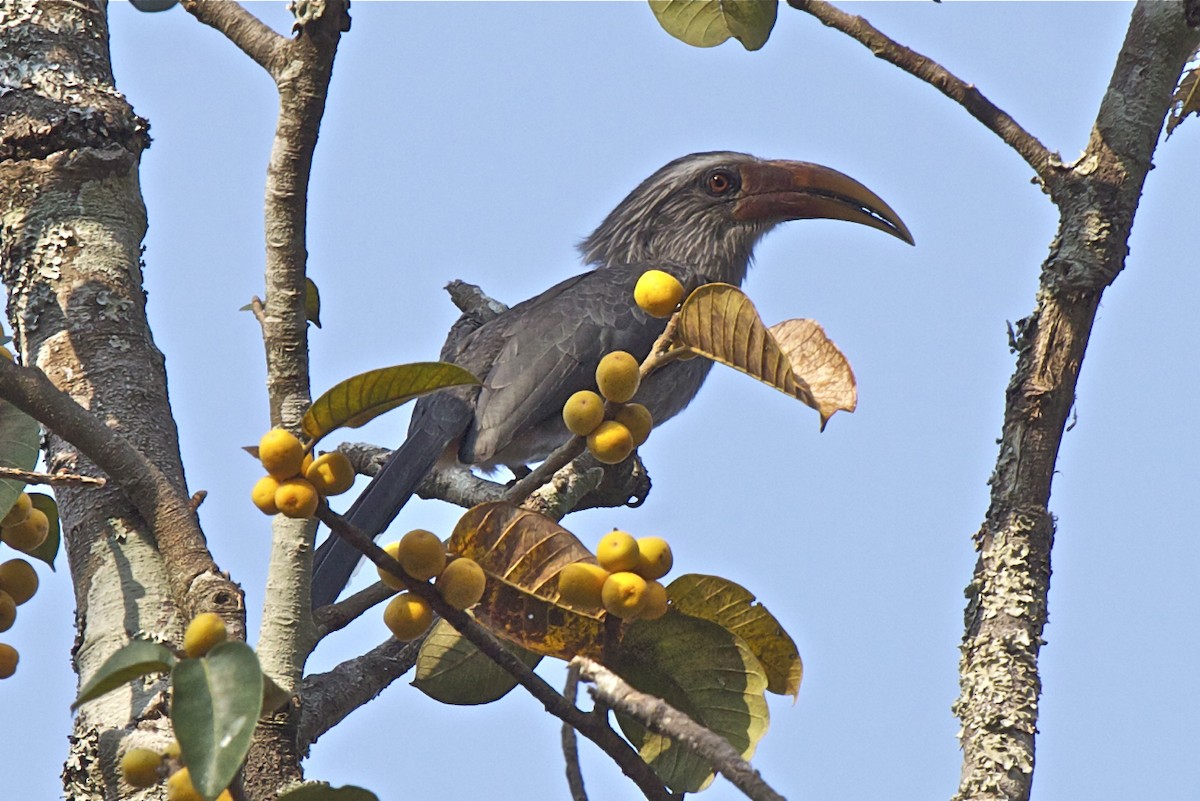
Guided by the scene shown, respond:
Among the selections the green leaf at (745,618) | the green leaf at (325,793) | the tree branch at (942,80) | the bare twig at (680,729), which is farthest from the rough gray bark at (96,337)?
the tree branch at (942,80)

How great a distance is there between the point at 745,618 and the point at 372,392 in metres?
0.63

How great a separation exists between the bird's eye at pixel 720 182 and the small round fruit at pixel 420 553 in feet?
14.6

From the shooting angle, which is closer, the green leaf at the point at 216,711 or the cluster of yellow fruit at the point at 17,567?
the green leaf at the point at 216,711

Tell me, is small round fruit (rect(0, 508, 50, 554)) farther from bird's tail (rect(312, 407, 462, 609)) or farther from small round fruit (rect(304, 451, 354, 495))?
bird's tail (rect(312, 407, 462, 609))

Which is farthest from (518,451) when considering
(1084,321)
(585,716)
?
(585,716)

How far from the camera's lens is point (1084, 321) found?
2451mm

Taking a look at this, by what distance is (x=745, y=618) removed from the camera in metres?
1.96

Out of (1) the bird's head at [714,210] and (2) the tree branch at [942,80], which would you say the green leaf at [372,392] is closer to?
(2) the tree branch at [942,80]

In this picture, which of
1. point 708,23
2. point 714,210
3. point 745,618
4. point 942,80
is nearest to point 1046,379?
point 942,80

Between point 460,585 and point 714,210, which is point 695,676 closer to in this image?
point 460,585

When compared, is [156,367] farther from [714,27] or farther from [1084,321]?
[1084,321]

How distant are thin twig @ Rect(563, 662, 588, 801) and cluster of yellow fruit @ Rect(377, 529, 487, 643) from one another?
14 cm

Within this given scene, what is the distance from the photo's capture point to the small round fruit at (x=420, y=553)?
65.5 inches

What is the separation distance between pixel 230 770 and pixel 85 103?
73.4 inches
